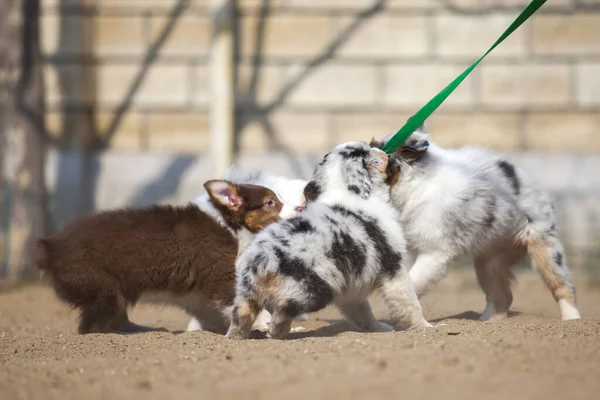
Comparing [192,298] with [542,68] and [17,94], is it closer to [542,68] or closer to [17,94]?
[17,94]

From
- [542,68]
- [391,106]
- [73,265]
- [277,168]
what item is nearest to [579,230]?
[542,68]

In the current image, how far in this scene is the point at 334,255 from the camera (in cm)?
507

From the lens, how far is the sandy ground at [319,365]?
3490 millimetres

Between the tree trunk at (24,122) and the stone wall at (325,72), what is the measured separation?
0.70m

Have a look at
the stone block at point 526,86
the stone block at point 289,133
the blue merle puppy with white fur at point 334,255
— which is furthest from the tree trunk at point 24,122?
the stone block at point 526,86

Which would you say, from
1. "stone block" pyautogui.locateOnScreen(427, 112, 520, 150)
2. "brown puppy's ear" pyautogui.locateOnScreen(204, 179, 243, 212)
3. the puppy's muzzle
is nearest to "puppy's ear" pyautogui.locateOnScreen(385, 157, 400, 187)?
the puppy's muzzle

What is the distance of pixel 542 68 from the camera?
394 inches

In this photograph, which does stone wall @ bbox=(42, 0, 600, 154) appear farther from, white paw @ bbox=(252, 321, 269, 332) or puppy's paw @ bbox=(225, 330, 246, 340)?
puppy's paw @ bbox=(225, 330, 246, 340)

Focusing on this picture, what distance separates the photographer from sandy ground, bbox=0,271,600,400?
3490 mm

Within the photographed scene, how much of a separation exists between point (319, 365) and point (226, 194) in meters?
2.46

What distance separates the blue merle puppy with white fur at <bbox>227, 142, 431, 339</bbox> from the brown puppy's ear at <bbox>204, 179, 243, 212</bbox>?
71 cm

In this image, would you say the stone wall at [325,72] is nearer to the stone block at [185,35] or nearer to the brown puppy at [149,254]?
the stone block at [185,35]

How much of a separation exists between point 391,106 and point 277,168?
5.00 feet

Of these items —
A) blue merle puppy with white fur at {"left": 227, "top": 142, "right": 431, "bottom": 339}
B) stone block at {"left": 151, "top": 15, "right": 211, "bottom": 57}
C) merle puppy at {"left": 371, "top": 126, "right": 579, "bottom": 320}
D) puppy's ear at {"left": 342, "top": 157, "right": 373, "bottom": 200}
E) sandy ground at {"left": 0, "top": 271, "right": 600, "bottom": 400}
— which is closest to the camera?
sandy ground at {"left": 0, "top": 271, "right": 600, "bottom": 400}
